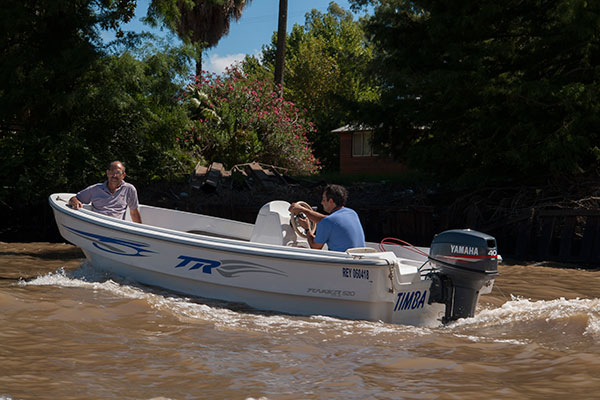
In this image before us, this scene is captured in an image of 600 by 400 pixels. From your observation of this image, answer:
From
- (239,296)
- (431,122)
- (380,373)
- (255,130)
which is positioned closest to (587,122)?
(431,122)

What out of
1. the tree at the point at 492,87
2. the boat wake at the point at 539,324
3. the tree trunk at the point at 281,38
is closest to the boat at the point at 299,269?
the boat wake at the point at 539,324

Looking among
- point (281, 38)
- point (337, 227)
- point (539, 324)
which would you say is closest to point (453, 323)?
point (539, 324)

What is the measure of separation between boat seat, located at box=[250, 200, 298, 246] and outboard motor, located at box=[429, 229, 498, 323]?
6.60 ft

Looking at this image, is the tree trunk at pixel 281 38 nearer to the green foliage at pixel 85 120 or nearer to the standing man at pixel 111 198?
the green foliage at pixel 85 120

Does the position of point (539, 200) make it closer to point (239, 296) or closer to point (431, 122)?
point (431, 122)

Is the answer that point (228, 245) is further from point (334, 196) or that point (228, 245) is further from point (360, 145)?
point (360, 145)

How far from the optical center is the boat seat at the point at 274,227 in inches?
293

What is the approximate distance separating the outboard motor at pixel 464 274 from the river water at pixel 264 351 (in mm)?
187

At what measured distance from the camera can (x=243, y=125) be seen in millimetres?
21109

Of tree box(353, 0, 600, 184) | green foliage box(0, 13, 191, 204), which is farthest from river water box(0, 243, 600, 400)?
green foliage box(0, 13, 191, 204)

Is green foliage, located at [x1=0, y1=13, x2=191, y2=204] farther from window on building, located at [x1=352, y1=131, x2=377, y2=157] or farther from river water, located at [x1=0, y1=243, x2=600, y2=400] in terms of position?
window on building, located at [x1=352, y1=131, x2=377, y2=157]

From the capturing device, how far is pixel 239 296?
6.89 meters

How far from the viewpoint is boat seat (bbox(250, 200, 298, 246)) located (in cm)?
743

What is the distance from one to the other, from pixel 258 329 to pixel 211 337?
1.85 feet
